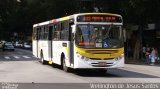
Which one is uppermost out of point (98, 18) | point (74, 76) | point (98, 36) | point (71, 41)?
point (98, 18)

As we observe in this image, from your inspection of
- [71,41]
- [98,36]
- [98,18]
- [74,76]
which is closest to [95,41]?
Result: [98,36]

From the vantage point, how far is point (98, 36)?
22.8 meters

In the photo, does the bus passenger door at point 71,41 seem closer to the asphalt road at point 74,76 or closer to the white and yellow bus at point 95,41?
the white and yellow bus at point 95,41

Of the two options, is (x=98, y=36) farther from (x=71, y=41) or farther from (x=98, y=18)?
(x=71, y=41)

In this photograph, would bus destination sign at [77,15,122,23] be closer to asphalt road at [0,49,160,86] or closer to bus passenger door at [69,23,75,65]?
bus passenger door at [69,23,75,65]

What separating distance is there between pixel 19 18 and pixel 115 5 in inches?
2025

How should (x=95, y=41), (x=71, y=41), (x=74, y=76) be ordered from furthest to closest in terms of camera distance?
(x=71, y=41) → (x=74, y=76) → (x=95, y=41)

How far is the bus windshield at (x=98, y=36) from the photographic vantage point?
22.7 metres

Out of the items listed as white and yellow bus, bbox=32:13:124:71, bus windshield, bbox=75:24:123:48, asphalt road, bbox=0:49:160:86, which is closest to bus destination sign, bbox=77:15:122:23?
white and yellow bus, bbox=32:13:124:71

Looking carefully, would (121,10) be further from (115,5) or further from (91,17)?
(91,17)

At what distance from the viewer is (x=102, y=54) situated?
74.6 ft

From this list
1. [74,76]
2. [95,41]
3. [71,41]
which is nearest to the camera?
[95,41]

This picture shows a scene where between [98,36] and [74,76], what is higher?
[98,36]

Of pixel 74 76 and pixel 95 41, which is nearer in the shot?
pixel 95 41
